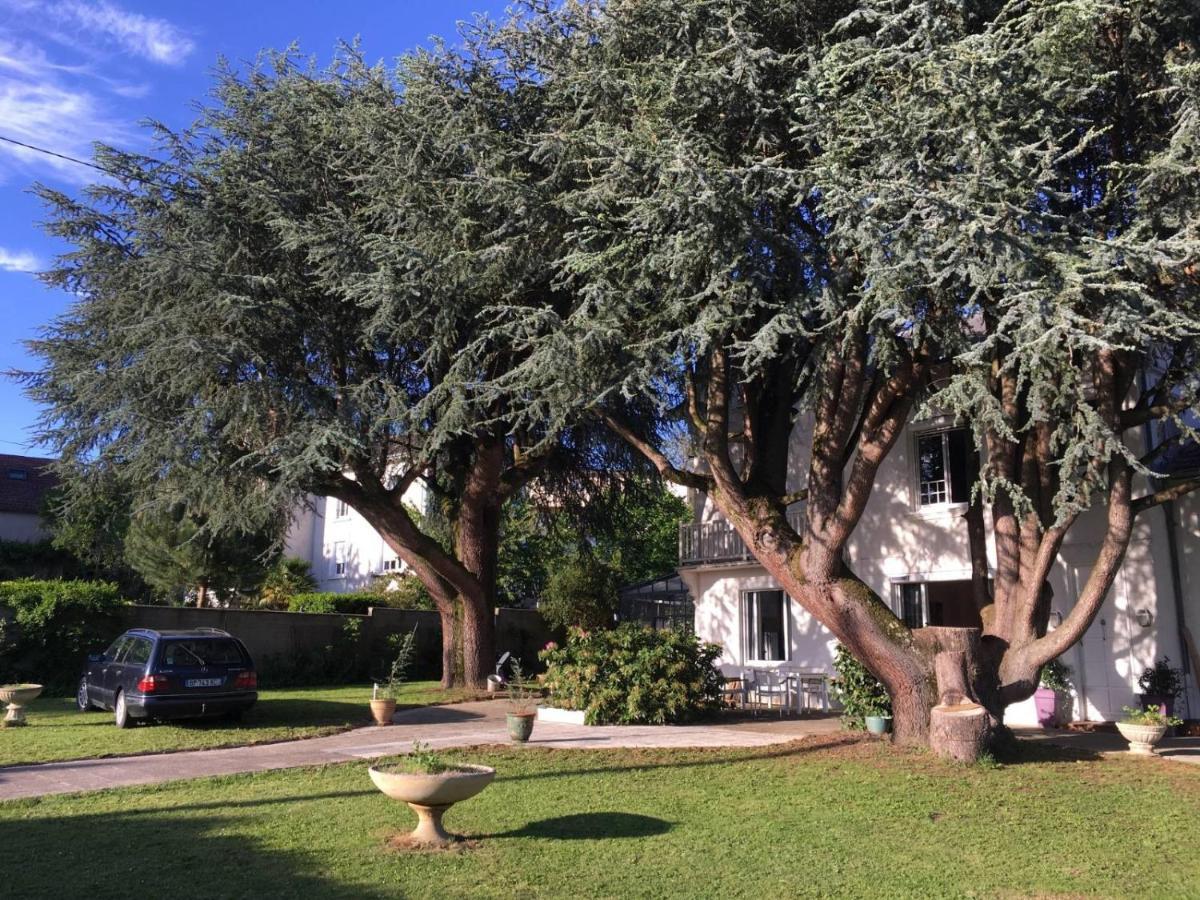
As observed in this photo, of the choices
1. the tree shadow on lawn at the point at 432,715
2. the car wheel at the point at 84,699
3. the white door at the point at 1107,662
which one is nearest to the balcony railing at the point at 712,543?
the white door at the point at 1107,662

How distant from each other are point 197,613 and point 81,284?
26.6ft

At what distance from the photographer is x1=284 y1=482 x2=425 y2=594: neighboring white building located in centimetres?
4409

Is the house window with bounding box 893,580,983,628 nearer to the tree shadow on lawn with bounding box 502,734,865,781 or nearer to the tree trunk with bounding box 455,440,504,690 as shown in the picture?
the tree shadow on lawn with bounding box 502,734,865,781

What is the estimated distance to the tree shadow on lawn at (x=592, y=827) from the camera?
25.2ft

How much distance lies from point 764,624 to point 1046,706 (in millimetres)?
6364

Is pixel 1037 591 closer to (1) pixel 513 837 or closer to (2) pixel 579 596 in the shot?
(1) pixel 513 837

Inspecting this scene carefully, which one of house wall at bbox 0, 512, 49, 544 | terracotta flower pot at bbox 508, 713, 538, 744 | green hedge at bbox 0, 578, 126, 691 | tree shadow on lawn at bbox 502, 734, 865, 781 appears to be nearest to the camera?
tree shadow on lawn at bbox 502, 734, 865, 781

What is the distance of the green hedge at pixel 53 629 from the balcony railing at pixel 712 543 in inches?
504

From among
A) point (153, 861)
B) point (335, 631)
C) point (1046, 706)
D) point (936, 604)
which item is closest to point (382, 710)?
point (153, 861)

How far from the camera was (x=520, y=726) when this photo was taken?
43.0 ft

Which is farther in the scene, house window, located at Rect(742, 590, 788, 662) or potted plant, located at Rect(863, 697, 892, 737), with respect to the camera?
house window, located at Rect(742, 590, 788, 662)

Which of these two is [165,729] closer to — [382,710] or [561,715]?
[382,710]

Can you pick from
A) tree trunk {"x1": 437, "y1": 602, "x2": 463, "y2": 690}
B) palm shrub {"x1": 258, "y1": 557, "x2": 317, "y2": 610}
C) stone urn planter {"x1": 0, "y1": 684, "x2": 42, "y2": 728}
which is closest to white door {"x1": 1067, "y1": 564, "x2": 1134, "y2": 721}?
tree trunk {"x1": 437, "y1": 602, "x2": 463, "y2": 690}

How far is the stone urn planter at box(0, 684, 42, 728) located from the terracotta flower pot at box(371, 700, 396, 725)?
5394 mm
